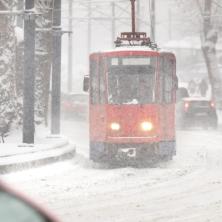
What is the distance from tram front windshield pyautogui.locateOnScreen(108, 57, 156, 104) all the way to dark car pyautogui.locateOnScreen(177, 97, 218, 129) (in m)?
14.7

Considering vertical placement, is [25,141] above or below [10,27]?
below

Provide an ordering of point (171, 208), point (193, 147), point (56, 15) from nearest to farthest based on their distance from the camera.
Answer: point (171, 208)
point (56, 15)
point (193, 147)

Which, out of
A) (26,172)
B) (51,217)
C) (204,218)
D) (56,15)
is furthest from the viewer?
(56,15)

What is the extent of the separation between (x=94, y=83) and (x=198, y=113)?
14.8 metres

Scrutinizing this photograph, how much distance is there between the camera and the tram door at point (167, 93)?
588 inches

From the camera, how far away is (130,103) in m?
14.6

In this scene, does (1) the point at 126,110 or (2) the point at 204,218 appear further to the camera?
(1) the point at 126,110

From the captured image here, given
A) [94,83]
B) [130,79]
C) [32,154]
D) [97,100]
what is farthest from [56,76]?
A: [32,154]

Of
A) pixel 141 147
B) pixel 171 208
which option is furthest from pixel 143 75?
pixel 171 208

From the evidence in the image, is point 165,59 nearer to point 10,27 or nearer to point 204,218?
point 10,27

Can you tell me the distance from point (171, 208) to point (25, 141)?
709 centimetres

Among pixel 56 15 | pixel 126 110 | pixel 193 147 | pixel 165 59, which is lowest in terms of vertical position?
pixel 193 147

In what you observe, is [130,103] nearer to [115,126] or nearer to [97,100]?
[115,126]

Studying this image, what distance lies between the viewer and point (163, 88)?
49.2ft
